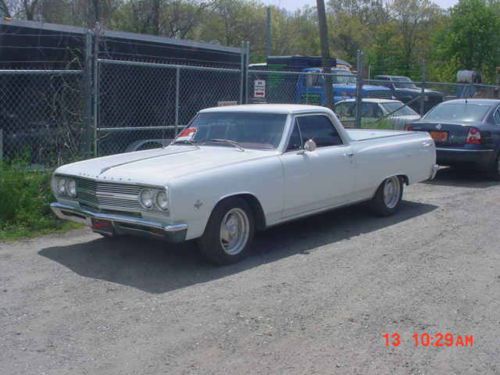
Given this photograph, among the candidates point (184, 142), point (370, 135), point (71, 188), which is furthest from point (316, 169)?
point (71, 188)

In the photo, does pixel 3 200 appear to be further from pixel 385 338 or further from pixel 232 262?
pixel 385 338

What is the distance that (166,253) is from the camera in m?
7.09

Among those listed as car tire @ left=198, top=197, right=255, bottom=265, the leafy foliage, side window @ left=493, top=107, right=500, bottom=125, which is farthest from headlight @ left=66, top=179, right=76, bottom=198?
side window @ left=493, top=107, right=500, bottom=125

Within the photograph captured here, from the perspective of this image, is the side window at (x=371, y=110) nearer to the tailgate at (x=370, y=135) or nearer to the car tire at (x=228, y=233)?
the tailgate at (x=370, y=135)

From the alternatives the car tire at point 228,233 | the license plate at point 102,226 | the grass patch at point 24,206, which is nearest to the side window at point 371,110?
the grass patch at point 24,206

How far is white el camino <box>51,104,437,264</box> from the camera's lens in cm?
620

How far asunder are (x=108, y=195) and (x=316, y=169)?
2.30 meters

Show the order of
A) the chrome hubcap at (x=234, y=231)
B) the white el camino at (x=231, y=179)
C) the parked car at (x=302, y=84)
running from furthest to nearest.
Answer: the parked car at (x=302, y=84) < the chrome hubcap at (x=234, y=231) < the white el camino at (x=231, y=179)

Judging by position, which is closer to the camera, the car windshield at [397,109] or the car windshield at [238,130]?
the car windshield at [238,130]

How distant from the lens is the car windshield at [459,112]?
12031 mm

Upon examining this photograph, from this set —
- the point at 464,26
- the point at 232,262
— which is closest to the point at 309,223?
the point at 232,262

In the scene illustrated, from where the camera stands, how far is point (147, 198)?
618 centimetres

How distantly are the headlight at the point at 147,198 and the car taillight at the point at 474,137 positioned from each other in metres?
7.01

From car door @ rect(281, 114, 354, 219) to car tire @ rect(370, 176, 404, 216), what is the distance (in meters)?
0.74
